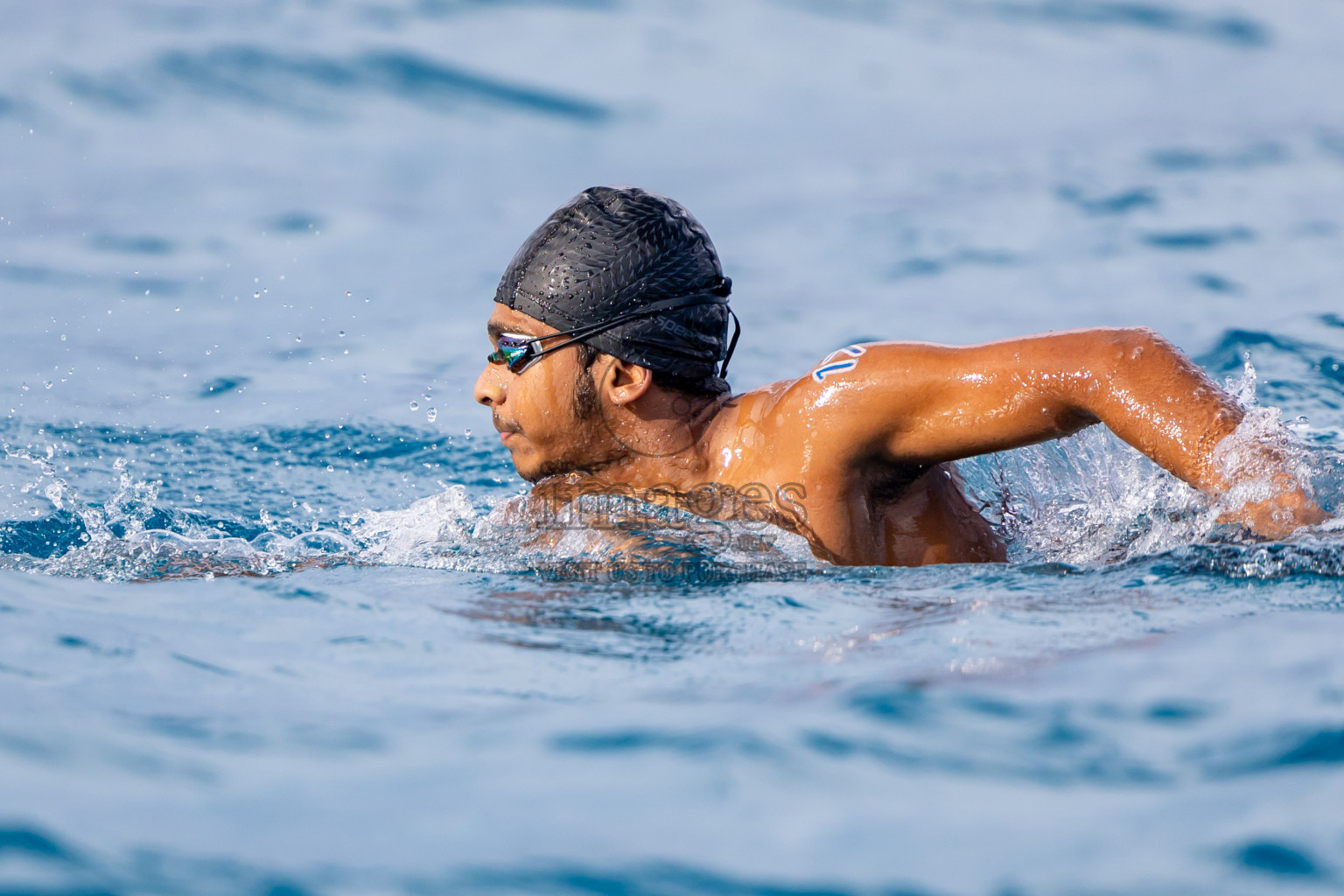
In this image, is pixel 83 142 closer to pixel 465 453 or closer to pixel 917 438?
pixel 465 453

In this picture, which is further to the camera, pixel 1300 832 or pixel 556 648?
pixel 556 648

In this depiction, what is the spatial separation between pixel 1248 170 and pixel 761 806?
32.4ft

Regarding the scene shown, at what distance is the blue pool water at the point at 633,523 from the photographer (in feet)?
8.58

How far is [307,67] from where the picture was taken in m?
12.6

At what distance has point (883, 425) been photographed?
155 inches

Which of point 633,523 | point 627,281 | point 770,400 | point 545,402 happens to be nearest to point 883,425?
point 770,400

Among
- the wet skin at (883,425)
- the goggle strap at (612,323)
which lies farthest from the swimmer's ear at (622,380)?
the goggle strap at (612,323)

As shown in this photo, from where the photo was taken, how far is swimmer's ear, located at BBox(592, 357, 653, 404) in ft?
14.2

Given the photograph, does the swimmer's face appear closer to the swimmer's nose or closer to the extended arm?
the swimmer's nose

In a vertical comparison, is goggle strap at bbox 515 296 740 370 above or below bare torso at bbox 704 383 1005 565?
above

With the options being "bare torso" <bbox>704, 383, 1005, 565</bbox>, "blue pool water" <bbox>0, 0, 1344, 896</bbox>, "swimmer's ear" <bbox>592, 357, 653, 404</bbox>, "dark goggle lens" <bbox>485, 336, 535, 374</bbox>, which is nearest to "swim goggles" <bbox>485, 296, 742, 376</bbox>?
"dark goggle lens" <bbox>485, 336, 535, 374</bbox>

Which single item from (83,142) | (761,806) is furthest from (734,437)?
(83,142)

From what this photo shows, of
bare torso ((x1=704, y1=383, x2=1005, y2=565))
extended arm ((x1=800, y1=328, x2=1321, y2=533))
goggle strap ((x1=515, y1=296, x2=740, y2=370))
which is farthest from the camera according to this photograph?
goggle strap ((x1=515, y1=296, x2=740, y2=370))

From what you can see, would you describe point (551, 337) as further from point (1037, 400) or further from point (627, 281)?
point (1037, 400)
